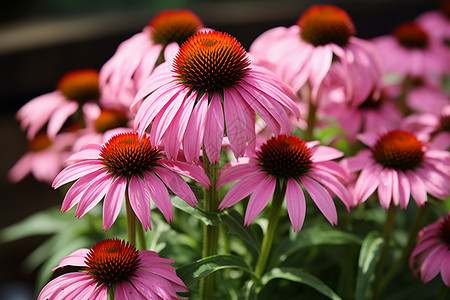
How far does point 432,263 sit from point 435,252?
23mm

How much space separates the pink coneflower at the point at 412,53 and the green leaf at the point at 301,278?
0.70 metres

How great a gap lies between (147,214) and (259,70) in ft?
0.90

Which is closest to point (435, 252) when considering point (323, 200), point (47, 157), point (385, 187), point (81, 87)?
point (385, 187)

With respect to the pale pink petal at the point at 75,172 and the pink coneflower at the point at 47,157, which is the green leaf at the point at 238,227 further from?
the pink coneflower at the point at 47,157

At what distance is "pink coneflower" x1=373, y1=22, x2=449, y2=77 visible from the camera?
4.19 feet

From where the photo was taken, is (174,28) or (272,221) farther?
(174,28)

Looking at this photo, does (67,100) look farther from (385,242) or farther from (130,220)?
(385,242)

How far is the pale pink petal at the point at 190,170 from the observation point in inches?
26.1

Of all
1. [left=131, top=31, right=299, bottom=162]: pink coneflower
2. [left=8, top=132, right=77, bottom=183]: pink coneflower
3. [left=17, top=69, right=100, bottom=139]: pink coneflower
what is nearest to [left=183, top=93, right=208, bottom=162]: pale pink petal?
[left=131, top=31, right=299, bottom=162]: pink coneflower

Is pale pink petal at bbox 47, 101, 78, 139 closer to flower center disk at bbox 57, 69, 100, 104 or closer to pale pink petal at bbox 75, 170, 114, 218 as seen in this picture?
flower center disk at bbox 57, 69, 100, 104

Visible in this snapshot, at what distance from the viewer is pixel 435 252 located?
791 millimetres

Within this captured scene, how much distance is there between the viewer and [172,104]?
667 mm

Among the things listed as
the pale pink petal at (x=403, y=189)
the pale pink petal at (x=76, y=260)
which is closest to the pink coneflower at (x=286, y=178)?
the pale pink petal at (x=403, y=189)

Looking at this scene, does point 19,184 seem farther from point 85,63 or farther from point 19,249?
point 85,63
